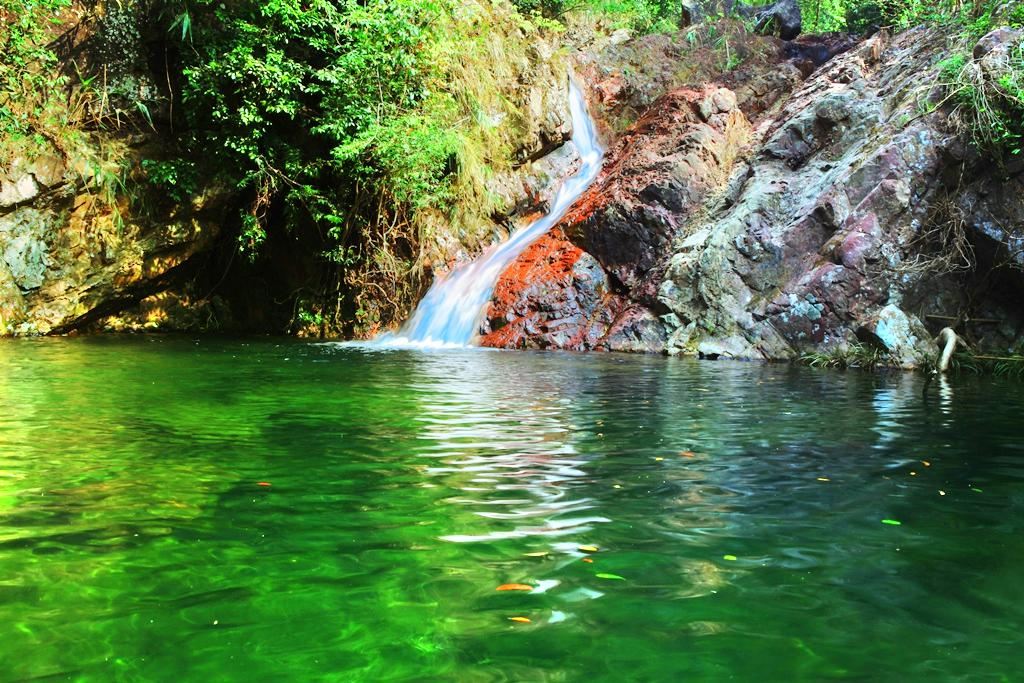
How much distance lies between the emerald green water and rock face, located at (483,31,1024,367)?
18.7 feet

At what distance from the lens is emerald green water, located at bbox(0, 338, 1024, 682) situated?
6.72 ft

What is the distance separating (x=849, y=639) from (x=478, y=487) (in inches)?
74.4

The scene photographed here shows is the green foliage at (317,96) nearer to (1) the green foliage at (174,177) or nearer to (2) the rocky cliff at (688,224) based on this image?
(1) the green foliage at (174,177)

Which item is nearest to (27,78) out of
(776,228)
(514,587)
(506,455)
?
(776,228)

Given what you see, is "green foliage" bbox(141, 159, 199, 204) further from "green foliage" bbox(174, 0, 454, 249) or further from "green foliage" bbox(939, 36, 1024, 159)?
"green foliage" bbox(939, 36, 1024, 159)

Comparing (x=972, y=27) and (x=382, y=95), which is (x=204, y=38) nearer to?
(x=382, y=95)

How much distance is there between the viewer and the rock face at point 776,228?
11.3 m

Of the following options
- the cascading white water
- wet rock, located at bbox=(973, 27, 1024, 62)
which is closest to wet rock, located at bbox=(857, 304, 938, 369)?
wet rock, located at bbox=(973, 27, 1024, 62)

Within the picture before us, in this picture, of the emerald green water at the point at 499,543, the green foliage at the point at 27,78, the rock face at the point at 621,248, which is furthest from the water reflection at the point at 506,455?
the green foliage at the point at 27,78

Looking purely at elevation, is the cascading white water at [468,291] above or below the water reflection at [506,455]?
above

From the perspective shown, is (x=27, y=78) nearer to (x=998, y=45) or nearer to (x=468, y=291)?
(x=468, y=291)

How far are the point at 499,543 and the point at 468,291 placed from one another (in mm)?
12103

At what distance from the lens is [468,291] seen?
48.8ft

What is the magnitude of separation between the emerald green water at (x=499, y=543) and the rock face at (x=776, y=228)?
18.7 ft
